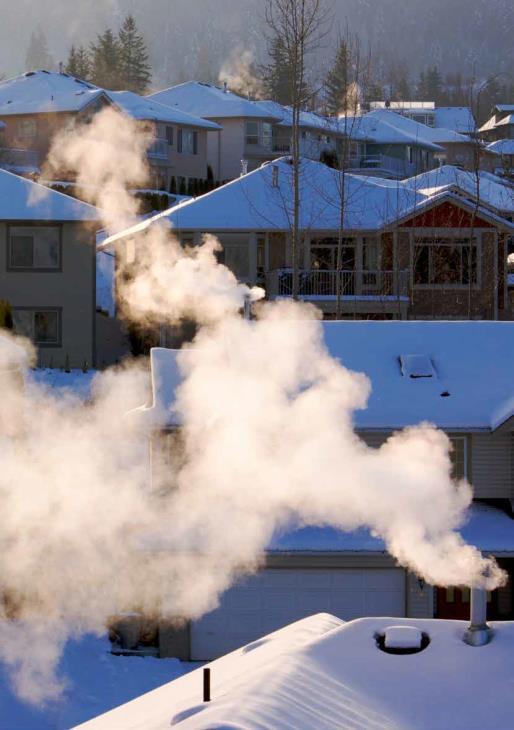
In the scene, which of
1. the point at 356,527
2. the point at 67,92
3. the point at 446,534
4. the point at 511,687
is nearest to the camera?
the point at 511,687

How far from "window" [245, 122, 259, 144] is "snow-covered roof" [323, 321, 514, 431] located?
5928 centimetres

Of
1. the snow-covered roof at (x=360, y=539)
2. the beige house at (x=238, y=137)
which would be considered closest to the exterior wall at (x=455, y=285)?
the snow-covered roof at (x=360, y=539)

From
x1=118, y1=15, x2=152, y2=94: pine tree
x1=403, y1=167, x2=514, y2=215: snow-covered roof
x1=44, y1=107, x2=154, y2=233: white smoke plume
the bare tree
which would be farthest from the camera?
x1=118, y1=15, x2=152, y2=94: pine tree

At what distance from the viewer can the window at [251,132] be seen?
81.8 meters

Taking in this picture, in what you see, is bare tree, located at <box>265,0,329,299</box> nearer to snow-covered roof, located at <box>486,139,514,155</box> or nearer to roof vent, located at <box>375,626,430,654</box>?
roof vent, located at <box>375,626,430,654</box>

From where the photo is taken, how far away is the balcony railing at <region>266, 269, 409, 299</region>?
38281 millimetres

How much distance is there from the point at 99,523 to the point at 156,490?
4.55 feet

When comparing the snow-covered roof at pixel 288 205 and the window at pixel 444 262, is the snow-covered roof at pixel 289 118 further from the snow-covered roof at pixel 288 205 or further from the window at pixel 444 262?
the window at pixel 444 262

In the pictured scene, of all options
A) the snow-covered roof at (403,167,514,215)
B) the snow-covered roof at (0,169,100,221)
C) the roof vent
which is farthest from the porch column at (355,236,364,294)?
the roof vent

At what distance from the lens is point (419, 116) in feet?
461

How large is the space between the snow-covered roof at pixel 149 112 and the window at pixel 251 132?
26.3 feet

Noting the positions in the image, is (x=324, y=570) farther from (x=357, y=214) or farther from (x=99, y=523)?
(x=357, y=214)

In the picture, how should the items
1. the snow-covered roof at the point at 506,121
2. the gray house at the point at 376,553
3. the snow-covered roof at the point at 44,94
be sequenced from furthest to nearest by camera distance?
the snow-covered roof at the point at 506,121
the snow-covered roof at the point at 44,94
the gray house at the point at 376,553

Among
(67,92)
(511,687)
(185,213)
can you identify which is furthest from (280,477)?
(67,92)
